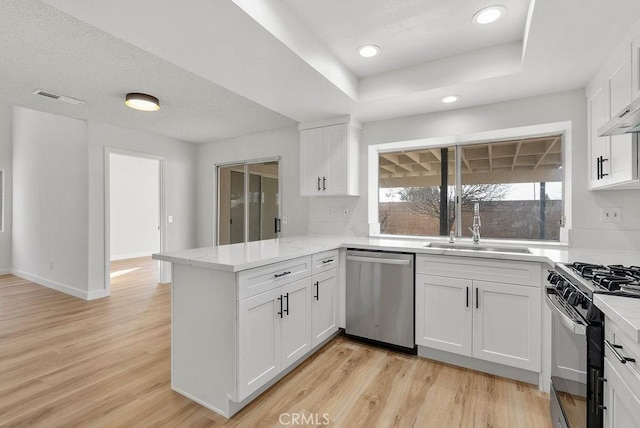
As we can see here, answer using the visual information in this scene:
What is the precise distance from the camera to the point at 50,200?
4785 mm

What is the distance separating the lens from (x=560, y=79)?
238 cm

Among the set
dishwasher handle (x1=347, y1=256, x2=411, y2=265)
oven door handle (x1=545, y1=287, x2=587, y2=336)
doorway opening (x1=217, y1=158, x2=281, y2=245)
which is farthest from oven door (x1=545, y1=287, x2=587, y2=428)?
doorway opening (x1=217, y1=158, x2=281, y2=245)

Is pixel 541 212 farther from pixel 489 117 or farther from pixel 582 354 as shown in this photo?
pixel 582 354

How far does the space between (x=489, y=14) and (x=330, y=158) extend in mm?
1884

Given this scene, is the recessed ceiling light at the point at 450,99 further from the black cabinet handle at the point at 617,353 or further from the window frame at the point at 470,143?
the black cabinet handle at the point at 617,353

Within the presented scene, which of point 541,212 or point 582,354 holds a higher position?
point 541,212

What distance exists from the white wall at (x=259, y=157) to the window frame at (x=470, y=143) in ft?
3.43

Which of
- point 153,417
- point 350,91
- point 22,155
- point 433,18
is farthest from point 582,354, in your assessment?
point 22,155

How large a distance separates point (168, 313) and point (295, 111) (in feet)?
9.05

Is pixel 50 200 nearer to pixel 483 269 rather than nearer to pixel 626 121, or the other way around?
pixel 483 269

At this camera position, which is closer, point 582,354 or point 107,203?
point 582,354

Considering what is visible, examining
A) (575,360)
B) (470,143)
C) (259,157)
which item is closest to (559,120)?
(470,143)

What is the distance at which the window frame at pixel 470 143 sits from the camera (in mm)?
2699

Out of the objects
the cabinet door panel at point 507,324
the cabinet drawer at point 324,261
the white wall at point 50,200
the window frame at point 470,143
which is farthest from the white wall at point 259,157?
the cabinet door panel at point 507,324
